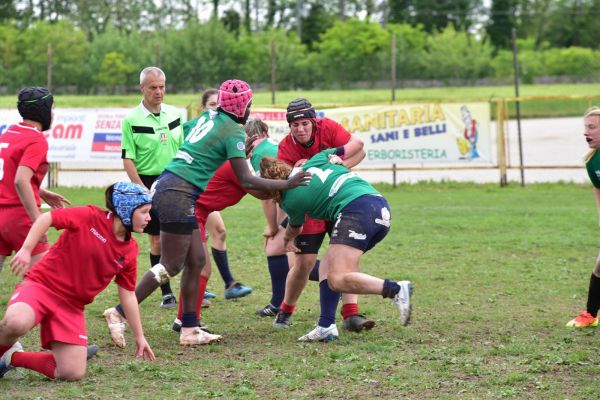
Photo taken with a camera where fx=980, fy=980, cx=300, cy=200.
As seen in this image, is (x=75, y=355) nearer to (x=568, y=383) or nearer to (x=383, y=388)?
(x=383, y=388)

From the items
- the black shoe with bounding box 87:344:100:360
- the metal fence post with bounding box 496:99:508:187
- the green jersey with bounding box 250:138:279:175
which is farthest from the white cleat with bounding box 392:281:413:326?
the metal fence post with bounding box 496:99:508:187

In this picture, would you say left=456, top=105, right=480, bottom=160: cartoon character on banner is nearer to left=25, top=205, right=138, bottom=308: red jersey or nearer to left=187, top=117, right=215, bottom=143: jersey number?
left=187, top=117, right=215, bottom=143: jersey number

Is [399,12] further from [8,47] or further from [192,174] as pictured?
[192,174]

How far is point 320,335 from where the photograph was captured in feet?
23.9

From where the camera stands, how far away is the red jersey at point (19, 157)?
681 centimetres

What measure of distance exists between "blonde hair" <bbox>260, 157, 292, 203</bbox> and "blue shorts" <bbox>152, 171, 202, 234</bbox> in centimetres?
53

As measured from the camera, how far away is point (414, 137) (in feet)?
64.3

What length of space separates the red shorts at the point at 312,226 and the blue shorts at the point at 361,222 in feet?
2.25

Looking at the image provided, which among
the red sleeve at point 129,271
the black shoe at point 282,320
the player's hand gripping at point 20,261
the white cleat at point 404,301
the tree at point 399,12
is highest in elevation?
the tree at point 399,12

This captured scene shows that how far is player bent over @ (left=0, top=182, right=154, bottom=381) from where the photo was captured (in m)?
5.95

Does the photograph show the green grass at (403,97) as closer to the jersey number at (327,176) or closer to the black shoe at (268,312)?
the black shoe at (268,312)

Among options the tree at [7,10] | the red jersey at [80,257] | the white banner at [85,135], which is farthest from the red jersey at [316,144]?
the tree at [7,10]

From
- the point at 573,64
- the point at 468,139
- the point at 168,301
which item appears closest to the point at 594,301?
the point at 168,301

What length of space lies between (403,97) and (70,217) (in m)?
33.1
